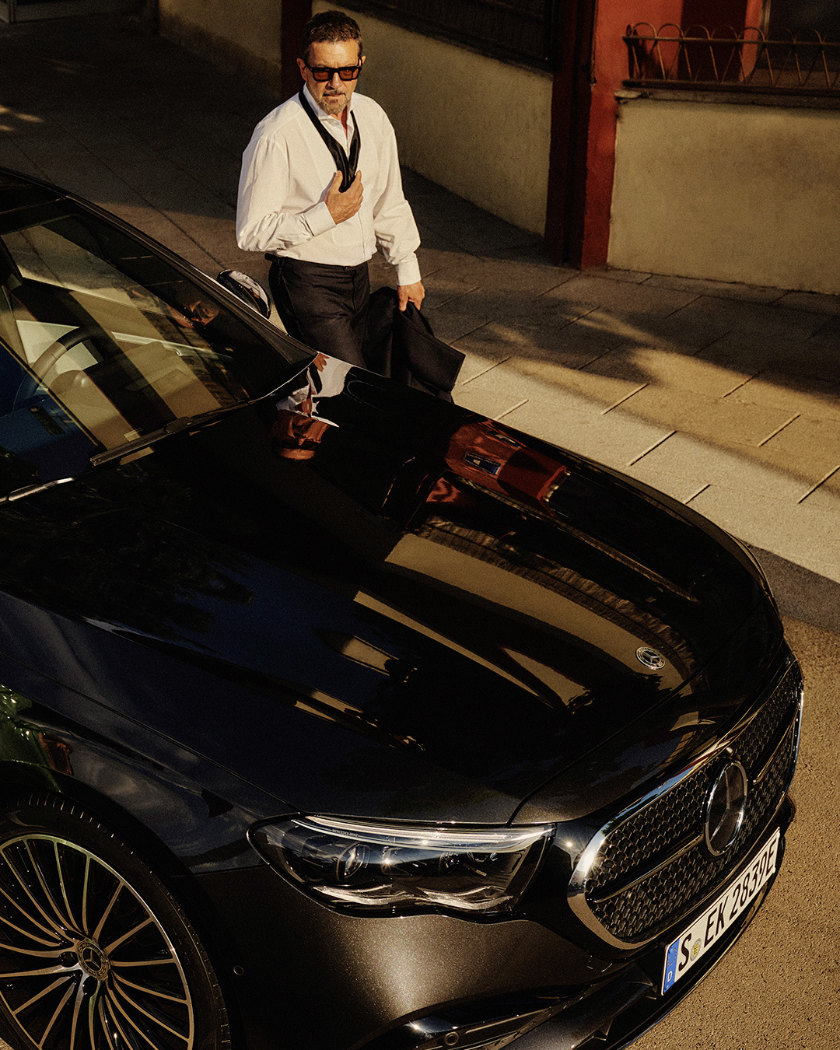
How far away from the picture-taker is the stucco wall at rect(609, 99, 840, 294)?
709 centimetres

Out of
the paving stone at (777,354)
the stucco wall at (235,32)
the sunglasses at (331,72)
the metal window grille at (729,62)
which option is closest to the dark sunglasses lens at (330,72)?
the sunglasses at (331,72)

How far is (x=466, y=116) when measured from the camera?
870 centimetres

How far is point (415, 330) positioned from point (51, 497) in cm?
205

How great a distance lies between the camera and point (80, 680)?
2383 mm

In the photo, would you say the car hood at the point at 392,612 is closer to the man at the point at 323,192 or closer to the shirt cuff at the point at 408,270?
the man at the point at 323,192

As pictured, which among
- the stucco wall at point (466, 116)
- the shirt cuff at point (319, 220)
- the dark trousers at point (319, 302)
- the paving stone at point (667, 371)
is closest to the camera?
the shirt cuff at point (319, 220)

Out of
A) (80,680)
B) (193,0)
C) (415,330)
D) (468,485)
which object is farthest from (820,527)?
(193,0)

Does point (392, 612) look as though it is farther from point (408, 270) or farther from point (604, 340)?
point (604, 340)

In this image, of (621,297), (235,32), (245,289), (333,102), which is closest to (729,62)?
(621,297)

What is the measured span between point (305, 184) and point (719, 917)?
2935 mm

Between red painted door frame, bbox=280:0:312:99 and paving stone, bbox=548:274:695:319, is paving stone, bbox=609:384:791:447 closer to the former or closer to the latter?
paving stone, bbox=548:274:695:319

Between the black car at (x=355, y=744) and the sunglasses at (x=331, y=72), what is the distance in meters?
1.69

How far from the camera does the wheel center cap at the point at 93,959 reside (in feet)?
8.02

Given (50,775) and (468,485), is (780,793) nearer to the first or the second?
(468,485)
